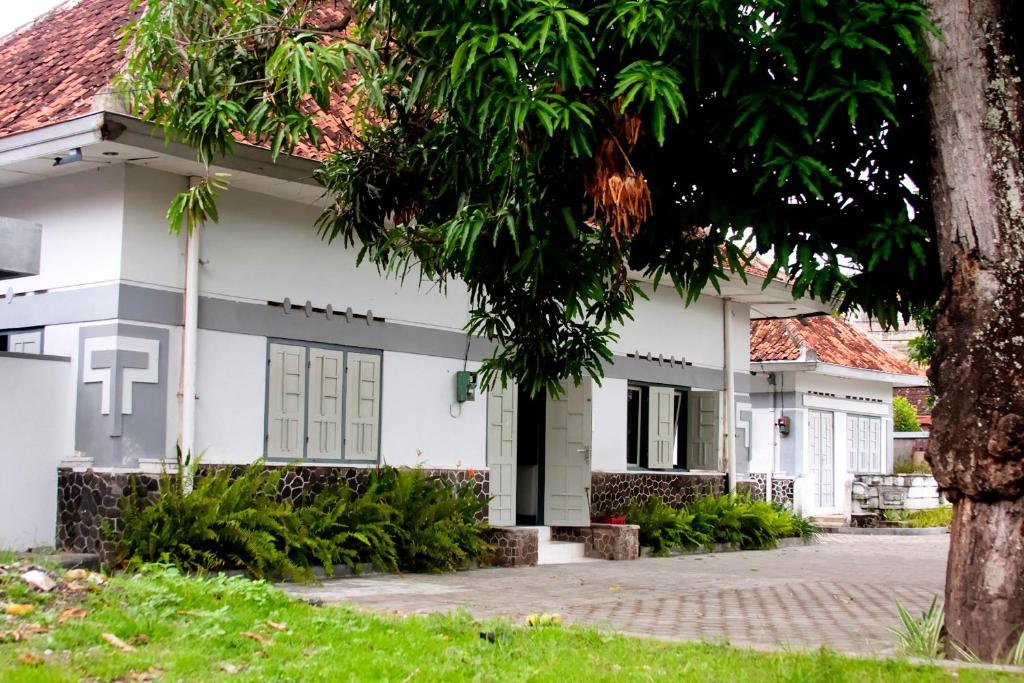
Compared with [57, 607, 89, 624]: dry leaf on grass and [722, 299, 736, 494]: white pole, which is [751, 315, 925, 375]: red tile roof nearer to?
[722, 299, 736, 494]: white pole

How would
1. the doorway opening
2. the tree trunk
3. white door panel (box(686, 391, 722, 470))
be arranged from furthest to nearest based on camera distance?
white door panel (box(686, 391, 722, 470)), the doorway opening, the tree trunk

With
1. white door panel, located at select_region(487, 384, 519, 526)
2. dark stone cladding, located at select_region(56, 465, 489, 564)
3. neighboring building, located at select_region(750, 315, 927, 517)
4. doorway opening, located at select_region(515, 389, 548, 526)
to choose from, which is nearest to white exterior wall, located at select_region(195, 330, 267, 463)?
dark stone cladding, located at select_region(56, 465, 489, 564)

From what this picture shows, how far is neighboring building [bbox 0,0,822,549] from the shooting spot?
11734 mm

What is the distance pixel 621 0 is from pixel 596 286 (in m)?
1.98

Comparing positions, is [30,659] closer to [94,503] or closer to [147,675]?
[147,675]

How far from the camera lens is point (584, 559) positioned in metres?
16.1

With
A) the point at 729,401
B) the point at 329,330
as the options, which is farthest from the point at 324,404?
the point at 729,401

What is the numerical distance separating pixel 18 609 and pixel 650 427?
12.1m

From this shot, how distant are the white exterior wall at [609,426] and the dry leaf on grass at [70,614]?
10.3m

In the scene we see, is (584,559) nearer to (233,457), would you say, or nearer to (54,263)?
(233,457)

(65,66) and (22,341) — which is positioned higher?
(65,66)

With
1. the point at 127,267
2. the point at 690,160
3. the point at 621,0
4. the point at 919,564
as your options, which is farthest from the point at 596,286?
the point at 919,564

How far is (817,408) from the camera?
25.1 m

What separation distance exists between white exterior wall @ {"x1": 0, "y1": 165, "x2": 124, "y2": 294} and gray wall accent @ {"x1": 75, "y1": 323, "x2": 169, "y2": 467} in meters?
0.64
